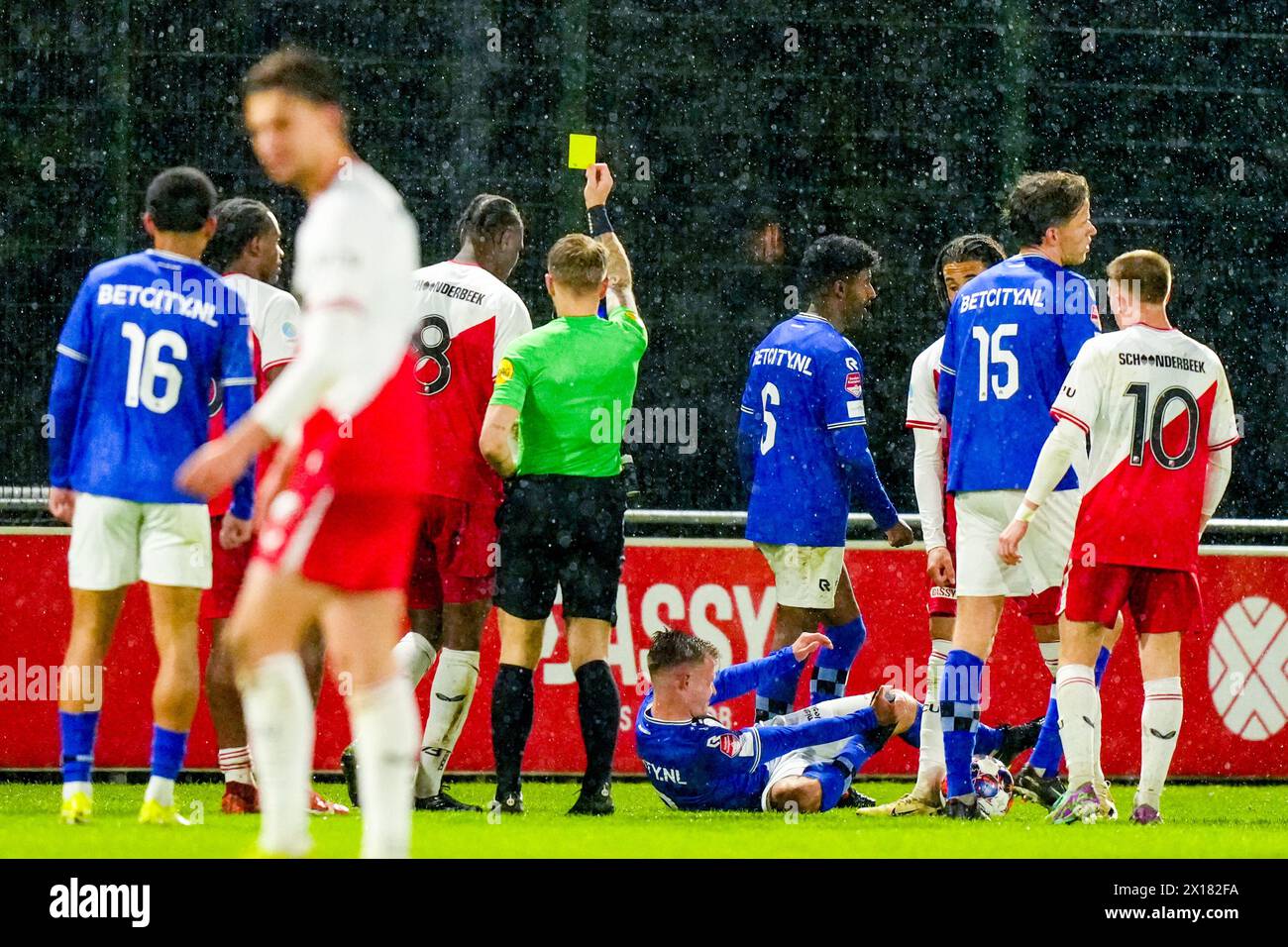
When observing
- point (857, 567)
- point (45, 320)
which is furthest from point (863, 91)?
point (45, 320)

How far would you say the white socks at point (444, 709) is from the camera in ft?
22.2

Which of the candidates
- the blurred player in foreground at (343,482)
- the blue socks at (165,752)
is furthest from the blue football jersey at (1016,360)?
the blurred player in foreground at (343,482)

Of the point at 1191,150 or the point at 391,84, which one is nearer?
the point at 391,84

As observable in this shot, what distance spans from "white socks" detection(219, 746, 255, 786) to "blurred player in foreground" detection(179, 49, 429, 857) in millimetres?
2445

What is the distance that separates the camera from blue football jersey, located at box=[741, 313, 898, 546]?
7250 mm

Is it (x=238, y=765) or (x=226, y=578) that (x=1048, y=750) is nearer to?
(x=238, y=765)

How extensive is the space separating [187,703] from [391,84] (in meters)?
4.10

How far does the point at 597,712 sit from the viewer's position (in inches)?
254

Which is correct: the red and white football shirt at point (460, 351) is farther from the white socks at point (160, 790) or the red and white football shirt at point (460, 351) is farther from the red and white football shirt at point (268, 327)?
the white socks at point (160, 790)

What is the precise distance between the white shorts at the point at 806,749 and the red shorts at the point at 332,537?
9.84 ft

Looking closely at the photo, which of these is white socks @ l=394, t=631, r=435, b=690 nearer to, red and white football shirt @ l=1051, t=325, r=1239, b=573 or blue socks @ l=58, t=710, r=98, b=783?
blue socks @ l=58, t=710, r=98, b=783

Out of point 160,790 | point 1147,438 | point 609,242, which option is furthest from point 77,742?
point 1147,438

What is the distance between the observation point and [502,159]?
9.02 metres

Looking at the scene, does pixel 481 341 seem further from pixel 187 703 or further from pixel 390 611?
pixel 390 611
